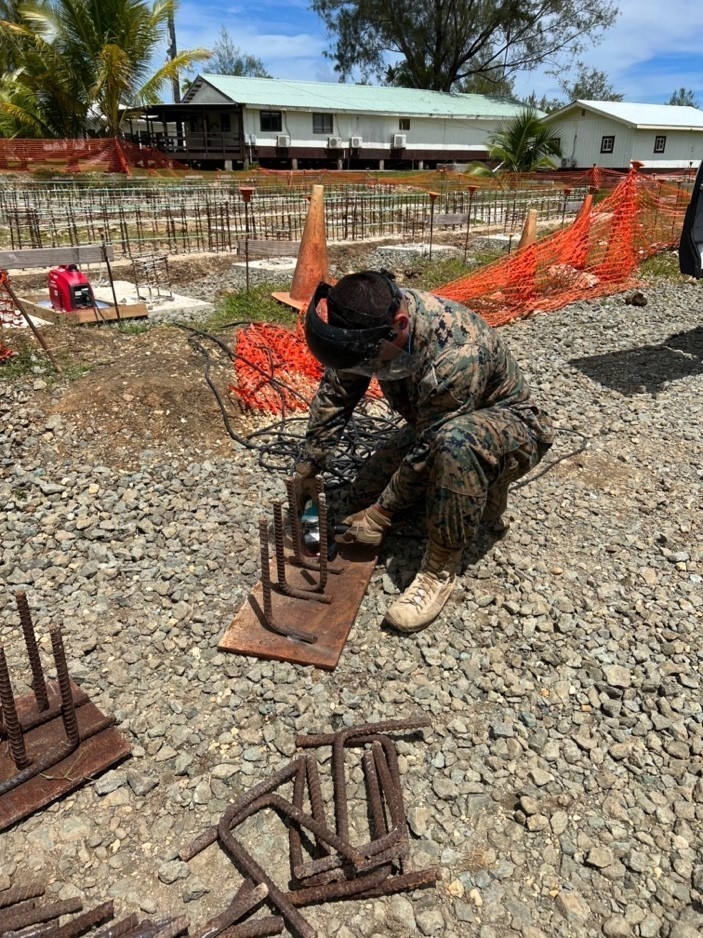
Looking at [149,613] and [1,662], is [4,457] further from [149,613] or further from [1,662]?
[1,662]

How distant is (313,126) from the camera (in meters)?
34.1

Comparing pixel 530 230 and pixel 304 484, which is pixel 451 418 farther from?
pixel 530 230

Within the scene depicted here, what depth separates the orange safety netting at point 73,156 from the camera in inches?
846

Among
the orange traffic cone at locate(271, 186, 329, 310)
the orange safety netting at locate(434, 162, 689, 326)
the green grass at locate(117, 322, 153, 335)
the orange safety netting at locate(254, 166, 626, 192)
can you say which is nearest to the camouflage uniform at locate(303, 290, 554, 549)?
the green grass at locate(117, 322, 153, 335)

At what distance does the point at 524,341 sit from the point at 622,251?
4587 millimetres

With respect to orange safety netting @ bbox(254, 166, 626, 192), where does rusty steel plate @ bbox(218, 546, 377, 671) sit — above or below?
below

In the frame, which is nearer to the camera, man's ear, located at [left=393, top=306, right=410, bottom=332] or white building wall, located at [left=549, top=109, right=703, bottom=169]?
man's ear, located at [left=393, top=306, right=410, bottom=332]

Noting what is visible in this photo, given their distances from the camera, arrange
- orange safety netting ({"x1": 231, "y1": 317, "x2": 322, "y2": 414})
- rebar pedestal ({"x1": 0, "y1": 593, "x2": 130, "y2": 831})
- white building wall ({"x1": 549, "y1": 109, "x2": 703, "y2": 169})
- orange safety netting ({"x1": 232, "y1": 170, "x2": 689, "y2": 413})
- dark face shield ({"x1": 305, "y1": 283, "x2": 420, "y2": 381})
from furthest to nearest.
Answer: white building wall ({"x1": 549, "y1": 109, "x2": 703, "y2": 169}) < orange safety netting ({"x1": 232, "y1": 170, "x2": 689, "y2": 413}) < orange safety netting ({"x1": 231, "y1": 317, "x2": 322, "y2": 414}) < dark face shield ({"x1": 305, "y1": 283, "x2": 420, "y2": 381}) < rebar pedestal ({"x1": 0, "y1": 593, "x2": 130, "y2": 831})

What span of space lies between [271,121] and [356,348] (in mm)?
34254

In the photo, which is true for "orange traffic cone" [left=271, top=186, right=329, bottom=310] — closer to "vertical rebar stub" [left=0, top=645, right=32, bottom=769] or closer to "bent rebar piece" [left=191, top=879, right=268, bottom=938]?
"vertical rebar stub" [left=0, top=645, right=32, bottom=769]

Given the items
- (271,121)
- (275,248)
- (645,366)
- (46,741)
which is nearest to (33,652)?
(46,741)

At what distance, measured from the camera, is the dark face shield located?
283 centimetres

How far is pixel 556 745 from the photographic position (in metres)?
2.71

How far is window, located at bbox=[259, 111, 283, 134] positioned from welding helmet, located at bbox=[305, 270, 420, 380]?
33.7 m
